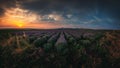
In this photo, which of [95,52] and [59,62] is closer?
[59,62]

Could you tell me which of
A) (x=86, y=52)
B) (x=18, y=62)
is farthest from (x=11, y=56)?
(x=86, y=52)

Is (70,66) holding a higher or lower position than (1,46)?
lower

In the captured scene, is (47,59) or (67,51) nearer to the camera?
(47,59)

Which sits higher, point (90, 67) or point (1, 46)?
point (1, 46)

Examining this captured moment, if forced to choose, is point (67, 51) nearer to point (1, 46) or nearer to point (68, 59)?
point (68, 59)

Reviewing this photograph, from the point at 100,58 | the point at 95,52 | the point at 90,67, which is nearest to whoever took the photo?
the point at 90,67

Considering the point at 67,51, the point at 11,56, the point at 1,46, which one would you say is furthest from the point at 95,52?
the point at 1,46

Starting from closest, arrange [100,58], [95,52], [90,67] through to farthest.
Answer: [90,67] < [100,58] < [95,52]

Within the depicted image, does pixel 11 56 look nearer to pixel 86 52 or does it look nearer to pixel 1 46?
pixel 1 46
